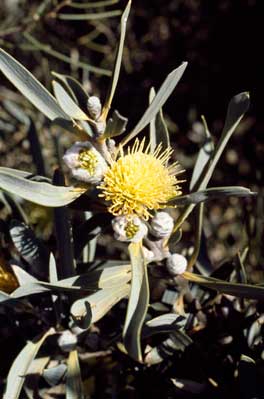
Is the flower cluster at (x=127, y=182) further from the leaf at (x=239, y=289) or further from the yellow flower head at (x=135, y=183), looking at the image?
the leaf at (x=239, y=289)

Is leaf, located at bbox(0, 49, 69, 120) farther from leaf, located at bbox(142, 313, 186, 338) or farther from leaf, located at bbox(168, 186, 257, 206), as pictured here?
leaf, located at bbox(142, 313, 186, 338)

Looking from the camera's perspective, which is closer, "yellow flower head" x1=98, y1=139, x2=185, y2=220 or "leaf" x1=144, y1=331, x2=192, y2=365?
"yellow flower head" x1=98, y1=139, x2=185, y2=220

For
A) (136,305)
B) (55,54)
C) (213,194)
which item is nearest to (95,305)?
(136,305)

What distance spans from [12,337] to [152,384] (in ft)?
0.85

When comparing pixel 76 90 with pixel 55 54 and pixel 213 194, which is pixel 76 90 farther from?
pixel 55 54

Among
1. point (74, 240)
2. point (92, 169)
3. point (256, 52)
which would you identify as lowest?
point (74, 240)

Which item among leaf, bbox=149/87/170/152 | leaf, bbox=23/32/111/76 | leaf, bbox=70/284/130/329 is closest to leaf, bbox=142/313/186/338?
leaf, bbox=70/284/130/329

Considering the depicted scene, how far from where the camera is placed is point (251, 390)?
2.82ft

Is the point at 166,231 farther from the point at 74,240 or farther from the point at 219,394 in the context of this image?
the point at 219,394

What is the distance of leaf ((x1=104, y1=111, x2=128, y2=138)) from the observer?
75 centimetres

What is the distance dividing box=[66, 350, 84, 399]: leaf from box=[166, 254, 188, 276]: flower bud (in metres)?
0.21

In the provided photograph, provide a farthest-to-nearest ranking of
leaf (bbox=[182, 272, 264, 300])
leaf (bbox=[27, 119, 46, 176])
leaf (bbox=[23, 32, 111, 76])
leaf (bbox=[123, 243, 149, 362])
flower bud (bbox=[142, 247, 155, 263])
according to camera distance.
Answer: leaf (bbox=[23, 32, 111, 76]) < leaf (bbox=[27, 119, 46, 176]) < flower bud (bbox=[142, 247, 155, 263]) < leaf (bbox=[182, 272, 264, 300]) < leaf (bbox=[123, 243, 149, 362])

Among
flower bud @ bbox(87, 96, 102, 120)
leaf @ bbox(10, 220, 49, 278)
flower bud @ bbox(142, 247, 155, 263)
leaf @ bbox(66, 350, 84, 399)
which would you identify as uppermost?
flower bud @ bbox(87, 96, 102, 120)

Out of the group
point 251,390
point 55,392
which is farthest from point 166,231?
point 55,392
